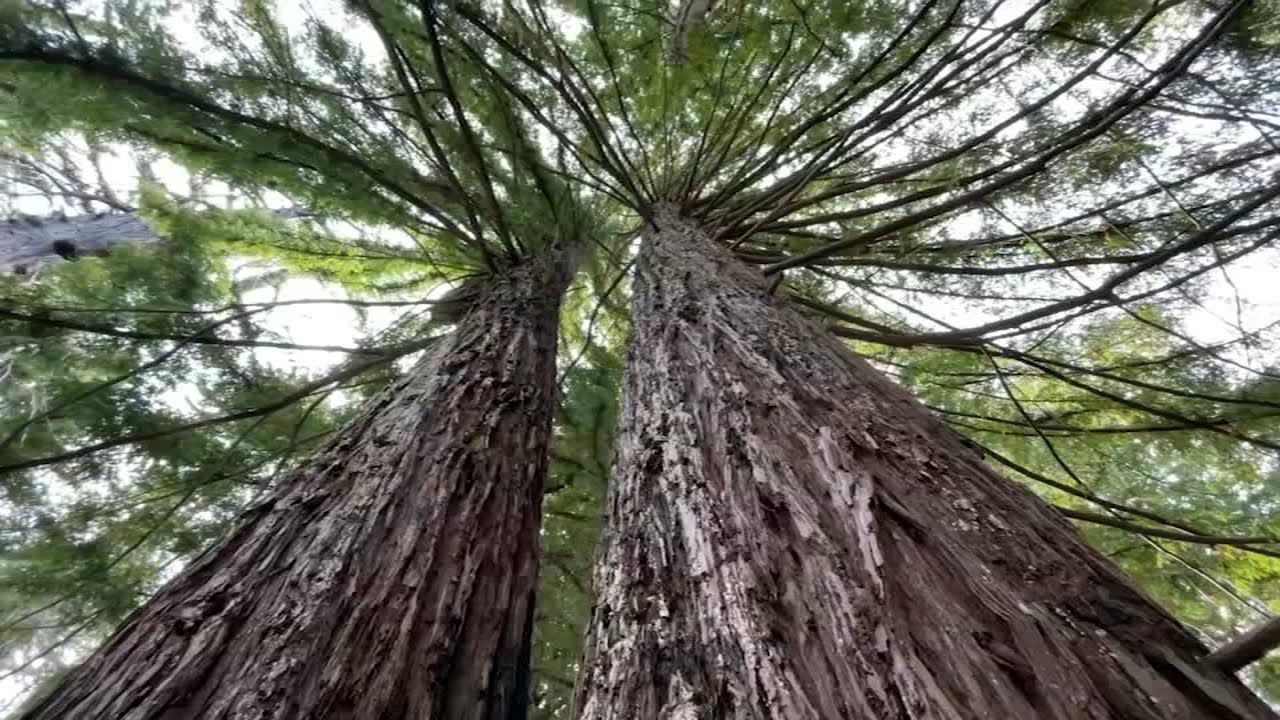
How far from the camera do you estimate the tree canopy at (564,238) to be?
2.40 metres

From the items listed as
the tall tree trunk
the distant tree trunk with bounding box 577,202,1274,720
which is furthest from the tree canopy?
the tall tree trunk

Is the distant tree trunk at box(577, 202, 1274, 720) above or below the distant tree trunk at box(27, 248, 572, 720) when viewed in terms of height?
above

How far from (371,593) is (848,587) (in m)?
1.17

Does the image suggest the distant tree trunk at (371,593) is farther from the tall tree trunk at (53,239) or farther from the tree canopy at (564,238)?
the tall tree trunk at (53,239)

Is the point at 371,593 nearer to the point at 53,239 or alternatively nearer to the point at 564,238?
the point at 564,238

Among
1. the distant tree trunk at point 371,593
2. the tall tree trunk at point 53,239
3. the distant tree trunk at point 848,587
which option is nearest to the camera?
the distant tree trunk at point 848,587

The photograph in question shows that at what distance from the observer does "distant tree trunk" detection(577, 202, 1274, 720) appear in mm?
759

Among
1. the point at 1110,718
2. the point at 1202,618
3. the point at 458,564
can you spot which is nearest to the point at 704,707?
the point at 1110,718

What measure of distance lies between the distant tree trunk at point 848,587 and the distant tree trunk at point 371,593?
551 millimetres

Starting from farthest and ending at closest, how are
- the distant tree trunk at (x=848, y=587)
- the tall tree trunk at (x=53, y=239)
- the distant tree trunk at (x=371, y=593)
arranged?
the tall tree trunk at (x=53, y=239) → the distant tree trunk at (x=371, y=593) → the distant tree trunk at (x=848, y=587)

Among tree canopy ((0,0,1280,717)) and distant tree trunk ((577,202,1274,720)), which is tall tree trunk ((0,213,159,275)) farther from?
distant tree trunk ((577,202,1274,720))

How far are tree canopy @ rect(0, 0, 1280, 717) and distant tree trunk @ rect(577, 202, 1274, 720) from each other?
1003 mm

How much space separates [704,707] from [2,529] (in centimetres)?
323

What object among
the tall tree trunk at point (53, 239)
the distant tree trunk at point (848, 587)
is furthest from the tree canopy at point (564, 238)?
the tall tree trunk at point (53, 239)
